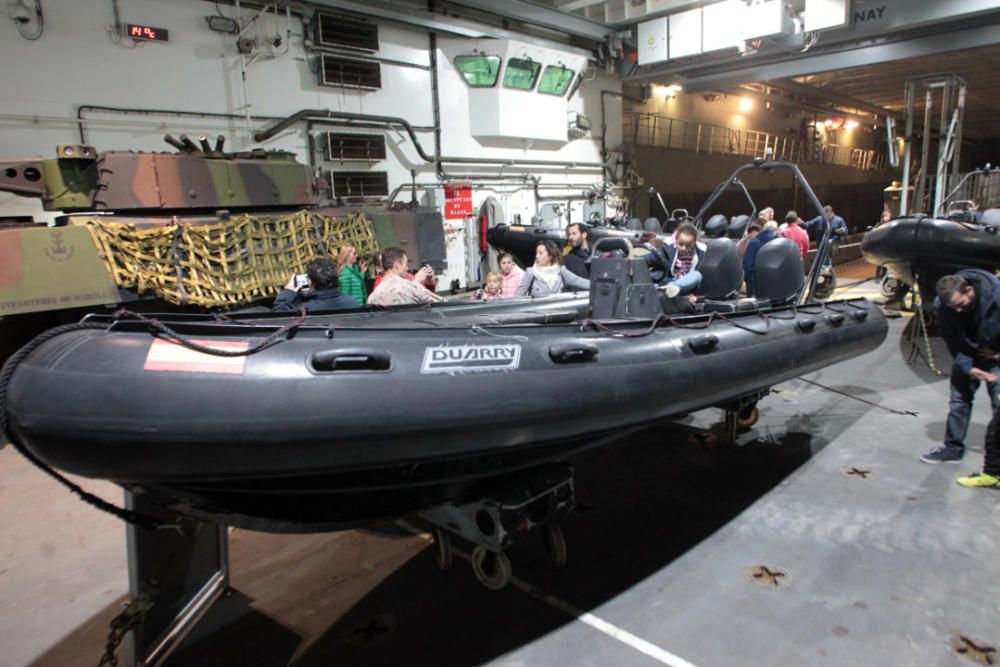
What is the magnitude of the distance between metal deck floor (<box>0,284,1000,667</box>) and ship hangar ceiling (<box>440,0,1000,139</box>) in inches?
345

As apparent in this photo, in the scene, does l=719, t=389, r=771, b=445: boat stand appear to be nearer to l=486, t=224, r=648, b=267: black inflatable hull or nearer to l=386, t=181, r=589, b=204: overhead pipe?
l=486, t=224, r=648, b=267: black inflatable hull

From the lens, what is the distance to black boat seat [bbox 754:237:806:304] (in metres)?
4.06

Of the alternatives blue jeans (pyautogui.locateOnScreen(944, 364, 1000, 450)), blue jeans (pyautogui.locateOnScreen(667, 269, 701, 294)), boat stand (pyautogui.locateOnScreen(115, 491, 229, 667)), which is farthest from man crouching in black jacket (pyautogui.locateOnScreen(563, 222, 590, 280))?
boat stand (pyautogui.locateOnScreen(115, 491, 229, 667))

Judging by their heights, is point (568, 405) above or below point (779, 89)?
below

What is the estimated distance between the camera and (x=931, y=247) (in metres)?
6.02

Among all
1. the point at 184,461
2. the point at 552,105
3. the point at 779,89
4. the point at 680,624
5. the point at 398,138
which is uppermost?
the point at 779,89

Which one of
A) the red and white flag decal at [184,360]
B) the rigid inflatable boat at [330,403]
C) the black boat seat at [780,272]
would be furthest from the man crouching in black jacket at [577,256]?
the red and white flag decal at [184,360]

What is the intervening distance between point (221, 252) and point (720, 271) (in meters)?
4.46

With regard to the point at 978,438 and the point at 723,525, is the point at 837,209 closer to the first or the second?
the point at 978,438

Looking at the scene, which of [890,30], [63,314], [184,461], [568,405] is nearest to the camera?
[184,461]

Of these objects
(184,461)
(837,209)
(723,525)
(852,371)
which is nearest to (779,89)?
(837,209)

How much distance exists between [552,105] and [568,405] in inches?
450

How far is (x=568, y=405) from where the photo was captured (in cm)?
238

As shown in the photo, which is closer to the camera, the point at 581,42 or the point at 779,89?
the point at 581,42
